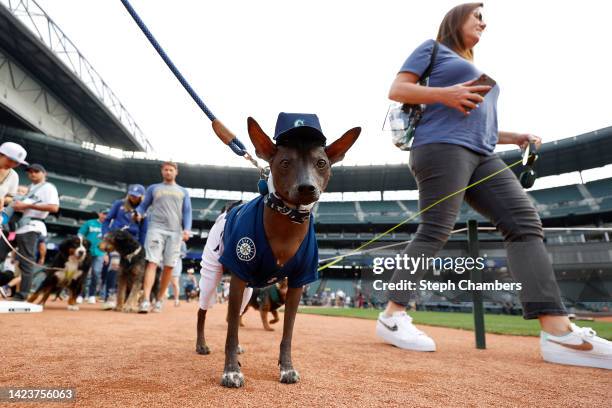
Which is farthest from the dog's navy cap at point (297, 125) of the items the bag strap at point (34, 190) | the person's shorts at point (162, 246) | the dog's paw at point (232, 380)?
the bag strap at point (34, 190)

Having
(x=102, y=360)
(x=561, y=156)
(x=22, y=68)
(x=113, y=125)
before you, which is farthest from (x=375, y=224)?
(x=102, y=360)

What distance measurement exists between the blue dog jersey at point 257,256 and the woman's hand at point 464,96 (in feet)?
4.24

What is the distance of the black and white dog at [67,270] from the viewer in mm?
5855

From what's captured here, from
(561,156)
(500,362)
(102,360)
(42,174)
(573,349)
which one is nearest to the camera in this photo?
(102,360)

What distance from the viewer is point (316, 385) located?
1633 millimetres

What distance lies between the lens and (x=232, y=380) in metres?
1.54

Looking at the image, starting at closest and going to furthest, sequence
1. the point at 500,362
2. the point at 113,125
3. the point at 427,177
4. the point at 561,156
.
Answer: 1. the point at 500,362
2. the point at 427,177
3. the point at 561,156
4. the point at 113,125

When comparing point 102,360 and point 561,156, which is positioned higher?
point 561,156

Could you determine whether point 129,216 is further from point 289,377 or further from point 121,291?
point 289,377

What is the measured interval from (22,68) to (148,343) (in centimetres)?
3291

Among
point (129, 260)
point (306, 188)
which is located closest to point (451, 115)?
point (306, 188)

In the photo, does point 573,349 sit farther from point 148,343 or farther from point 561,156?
point 561,156

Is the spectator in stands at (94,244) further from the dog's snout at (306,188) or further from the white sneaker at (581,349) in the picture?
the white sneaker at (581,349)

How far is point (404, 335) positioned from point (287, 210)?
5.63ft
